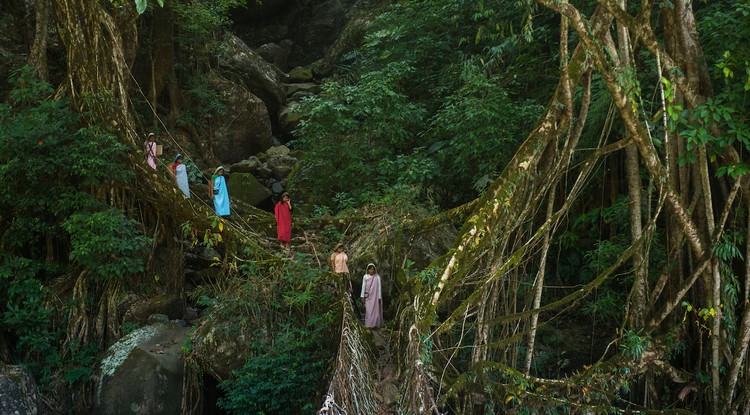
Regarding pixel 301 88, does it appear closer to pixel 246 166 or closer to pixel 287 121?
pixel 287 121

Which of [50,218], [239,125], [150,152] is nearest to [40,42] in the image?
[150,152]

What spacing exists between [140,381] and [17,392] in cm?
120

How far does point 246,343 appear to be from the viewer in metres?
8.26

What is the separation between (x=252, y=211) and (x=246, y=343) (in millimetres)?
3074

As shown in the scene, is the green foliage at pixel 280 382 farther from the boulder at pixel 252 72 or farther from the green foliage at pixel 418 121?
the boulder at pixel 252 72

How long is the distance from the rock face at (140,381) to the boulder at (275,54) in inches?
421

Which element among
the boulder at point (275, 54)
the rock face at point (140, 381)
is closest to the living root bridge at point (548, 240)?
the rock face at point (140, 381)

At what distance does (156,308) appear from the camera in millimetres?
9352

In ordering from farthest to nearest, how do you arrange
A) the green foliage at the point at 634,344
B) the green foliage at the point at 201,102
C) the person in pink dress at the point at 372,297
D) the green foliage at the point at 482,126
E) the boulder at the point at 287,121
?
1. the boulder at the point at 287,121
2. the green foliage at the point at 201,102
3. the green foliage at the point at 482,126
4. the person in pink dress at the point at 372,297
5. the green foliage at the point at 634,344

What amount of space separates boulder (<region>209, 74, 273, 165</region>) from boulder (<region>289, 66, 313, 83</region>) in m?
2.65

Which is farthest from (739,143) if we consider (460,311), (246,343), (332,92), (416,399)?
(332,92)

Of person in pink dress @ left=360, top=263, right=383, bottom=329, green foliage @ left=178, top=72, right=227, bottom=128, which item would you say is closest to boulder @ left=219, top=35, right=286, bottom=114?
green foliage @ left=178, top=72, right=227, bottom=128

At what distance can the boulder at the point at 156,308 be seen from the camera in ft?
30.2

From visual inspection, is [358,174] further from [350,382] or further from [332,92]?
[350,382]
